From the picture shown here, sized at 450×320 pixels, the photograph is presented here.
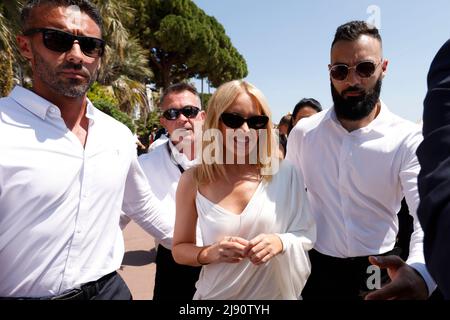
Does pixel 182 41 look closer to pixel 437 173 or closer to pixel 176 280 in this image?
pixel 176 280

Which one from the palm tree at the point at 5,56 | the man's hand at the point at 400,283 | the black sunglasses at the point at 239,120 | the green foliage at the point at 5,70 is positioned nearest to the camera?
the man's hand at the point at 400,283

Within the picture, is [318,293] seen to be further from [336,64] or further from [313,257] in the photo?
[336,64]

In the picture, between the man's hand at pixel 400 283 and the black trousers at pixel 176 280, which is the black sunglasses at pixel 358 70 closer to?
the man's hand at pixel 400 283

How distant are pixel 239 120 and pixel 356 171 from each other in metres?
0.68

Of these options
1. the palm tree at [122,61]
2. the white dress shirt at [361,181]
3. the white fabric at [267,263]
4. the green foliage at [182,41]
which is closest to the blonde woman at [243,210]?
the white fabric at [267,263]

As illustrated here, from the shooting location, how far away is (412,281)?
3.79 feet

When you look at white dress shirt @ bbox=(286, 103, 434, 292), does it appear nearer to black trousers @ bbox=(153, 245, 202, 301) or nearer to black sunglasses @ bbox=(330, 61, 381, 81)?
black sunglasses @ bbox=(330, 61, 381, 81)

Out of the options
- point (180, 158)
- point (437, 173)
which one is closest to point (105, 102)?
point (180, 158)

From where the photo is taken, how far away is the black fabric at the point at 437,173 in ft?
1.97

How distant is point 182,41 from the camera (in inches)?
1060

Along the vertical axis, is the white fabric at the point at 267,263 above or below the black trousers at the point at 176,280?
above

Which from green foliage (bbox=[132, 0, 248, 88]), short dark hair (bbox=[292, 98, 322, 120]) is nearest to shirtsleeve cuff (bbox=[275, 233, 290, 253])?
short dark hair (bbox=[292, 98, 322, 120])

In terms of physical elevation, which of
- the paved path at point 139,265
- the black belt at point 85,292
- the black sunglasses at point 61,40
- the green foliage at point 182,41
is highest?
the green foliage at point 182,41

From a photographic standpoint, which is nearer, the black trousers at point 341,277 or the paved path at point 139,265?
the black trousers at point 341,277
